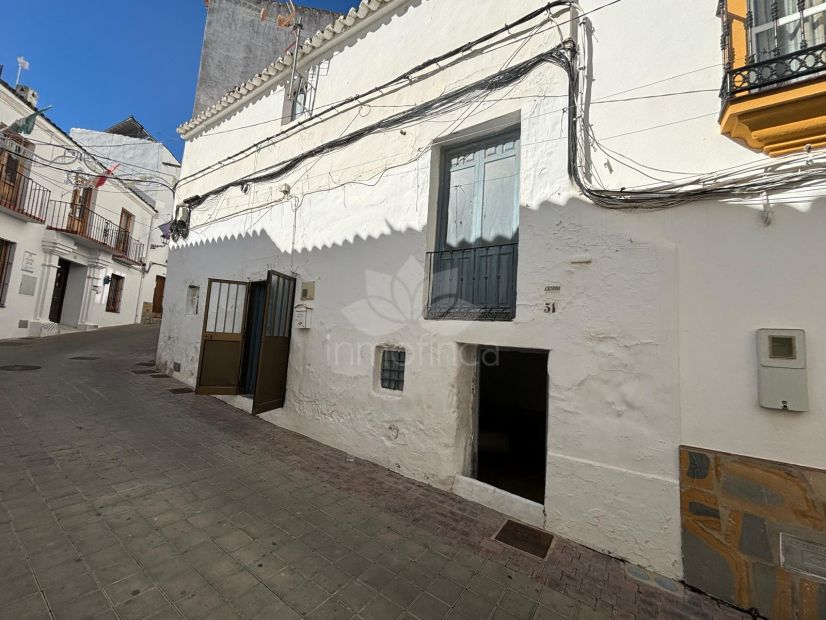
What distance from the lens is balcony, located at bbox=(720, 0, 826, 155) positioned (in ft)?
7.61

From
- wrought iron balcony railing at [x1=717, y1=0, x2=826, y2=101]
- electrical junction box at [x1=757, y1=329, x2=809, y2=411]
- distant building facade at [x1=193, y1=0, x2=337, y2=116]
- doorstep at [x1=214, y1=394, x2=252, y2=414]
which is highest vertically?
distant building facade at [x1=193, y1=0, x2=337, y2=116]

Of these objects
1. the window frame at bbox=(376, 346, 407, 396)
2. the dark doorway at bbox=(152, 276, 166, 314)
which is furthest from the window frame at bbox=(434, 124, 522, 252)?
the dark doorway at bbox=(152, 276, 166, 314)

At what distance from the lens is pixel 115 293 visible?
16.0 m

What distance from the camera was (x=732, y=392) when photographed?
Result: 97.6 inches

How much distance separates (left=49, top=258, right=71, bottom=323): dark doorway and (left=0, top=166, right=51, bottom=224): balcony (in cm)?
254

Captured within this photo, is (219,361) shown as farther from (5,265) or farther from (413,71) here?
(5,265)

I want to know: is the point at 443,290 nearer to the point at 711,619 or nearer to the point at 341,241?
the point at 341,241

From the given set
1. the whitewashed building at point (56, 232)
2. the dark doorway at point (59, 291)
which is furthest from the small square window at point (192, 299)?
the dark doorway at point (59, 291)

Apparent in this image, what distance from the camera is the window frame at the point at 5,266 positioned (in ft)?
34.7

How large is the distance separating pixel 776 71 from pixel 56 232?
696 inches

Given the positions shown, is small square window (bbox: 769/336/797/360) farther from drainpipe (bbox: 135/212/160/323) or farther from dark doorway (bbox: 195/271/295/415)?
drainpipe (bbox: 135/212/160/323)

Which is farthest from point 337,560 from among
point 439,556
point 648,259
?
point 648,259

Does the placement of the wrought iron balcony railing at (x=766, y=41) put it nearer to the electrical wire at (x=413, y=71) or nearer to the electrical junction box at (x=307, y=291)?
the electrical wire at (x=413, y=71)

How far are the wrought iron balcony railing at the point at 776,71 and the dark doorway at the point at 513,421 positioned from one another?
324 cm
